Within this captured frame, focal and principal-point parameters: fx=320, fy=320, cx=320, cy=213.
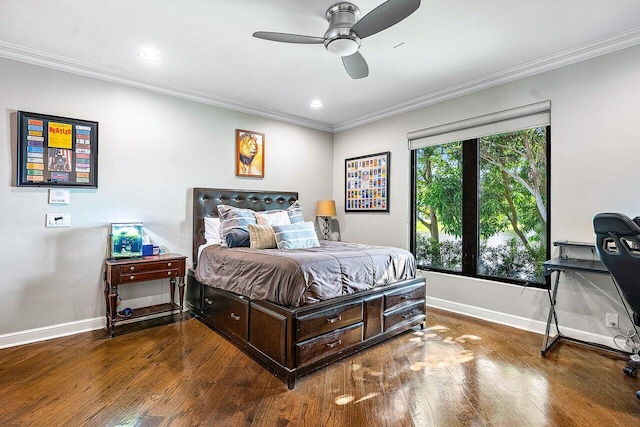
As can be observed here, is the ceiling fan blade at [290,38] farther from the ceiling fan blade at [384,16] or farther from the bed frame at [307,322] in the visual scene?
the bed frame at [307,322]

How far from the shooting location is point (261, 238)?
3188mm

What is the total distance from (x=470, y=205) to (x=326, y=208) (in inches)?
78.6

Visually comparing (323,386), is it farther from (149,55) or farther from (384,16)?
(149,55)

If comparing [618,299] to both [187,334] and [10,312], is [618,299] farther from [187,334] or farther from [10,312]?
[10,312]

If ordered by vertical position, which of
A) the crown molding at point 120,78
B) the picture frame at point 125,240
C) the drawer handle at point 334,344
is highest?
the crown molding at point 120,78

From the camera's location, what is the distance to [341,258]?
2580mm

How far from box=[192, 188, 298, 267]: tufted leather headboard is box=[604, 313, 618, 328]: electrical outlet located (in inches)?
143

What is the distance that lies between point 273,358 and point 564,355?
2356mm

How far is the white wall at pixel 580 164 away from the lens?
264cm

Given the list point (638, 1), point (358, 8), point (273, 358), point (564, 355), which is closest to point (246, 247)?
point (273, 358)

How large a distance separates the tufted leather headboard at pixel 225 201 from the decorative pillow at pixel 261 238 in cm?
96

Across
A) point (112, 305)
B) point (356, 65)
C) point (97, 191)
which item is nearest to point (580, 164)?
point (356, 65)

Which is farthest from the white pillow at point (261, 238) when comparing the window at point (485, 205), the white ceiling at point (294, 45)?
the window at point (485, 205)

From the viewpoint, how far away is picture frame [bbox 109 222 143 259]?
3.15 meters
